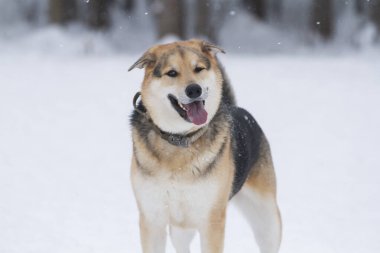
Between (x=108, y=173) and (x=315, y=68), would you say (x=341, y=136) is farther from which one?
(x=315, y=68)

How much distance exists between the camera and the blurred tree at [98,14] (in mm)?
23531

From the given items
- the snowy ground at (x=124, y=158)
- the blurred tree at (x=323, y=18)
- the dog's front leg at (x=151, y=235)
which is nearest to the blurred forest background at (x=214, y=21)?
the blurred tree at (x=323, y=18)

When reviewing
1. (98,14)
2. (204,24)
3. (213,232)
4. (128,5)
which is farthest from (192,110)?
(128,5)

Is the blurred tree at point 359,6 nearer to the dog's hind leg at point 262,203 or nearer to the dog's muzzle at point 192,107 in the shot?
the dog's hind leg at point 262,203

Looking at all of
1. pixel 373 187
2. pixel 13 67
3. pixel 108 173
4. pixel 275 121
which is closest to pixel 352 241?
pixel 373 187

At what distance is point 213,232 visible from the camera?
152 inches

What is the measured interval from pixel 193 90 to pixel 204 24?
730 inches

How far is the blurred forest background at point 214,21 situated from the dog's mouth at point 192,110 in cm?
1627

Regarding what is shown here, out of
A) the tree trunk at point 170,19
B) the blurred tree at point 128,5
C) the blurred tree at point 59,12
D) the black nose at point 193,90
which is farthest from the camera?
the blurred tree at point 128,5

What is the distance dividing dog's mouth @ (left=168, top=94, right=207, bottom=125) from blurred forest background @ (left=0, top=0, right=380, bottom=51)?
16270mm

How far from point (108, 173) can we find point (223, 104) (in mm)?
3605

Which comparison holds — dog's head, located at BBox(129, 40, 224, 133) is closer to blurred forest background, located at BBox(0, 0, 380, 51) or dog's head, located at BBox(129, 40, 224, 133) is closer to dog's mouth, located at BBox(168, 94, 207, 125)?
dog's mouth, located at BBox(168, 94, 207, 125)

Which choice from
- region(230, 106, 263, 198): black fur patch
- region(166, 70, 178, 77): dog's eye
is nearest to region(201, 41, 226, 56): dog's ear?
region(166, 70, 178, 77): dog's eye

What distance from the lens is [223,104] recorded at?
4254 millimetres
